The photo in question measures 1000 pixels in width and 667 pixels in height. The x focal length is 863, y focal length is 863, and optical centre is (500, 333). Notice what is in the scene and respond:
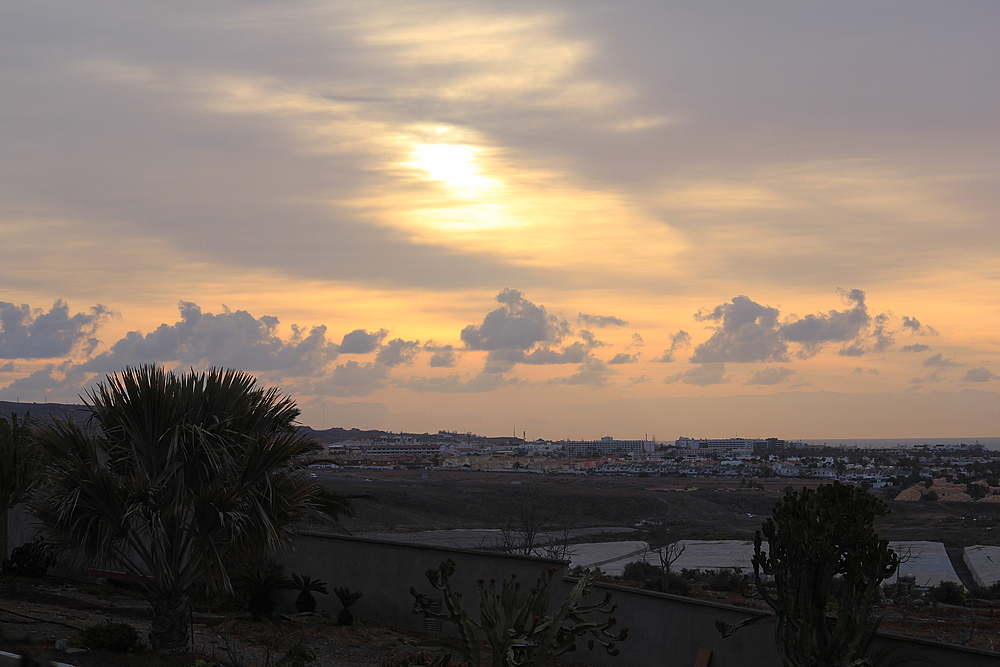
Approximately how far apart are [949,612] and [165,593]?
32.0m

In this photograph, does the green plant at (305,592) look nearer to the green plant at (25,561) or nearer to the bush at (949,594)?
the green plant at (25,561)

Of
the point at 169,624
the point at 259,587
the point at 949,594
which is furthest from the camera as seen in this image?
the point at 949,594

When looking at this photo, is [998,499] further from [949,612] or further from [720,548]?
[949,612]

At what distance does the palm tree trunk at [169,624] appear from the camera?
46.0 feet

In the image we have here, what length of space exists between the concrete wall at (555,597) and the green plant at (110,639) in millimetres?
6525

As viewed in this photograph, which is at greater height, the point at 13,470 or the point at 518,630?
the point at 13,470

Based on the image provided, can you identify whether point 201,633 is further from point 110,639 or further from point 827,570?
point 827,570

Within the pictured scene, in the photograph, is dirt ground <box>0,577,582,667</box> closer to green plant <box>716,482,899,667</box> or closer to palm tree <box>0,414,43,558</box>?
palm tree <box>0,414,43,558</box>

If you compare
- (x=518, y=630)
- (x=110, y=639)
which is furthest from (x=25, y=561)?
(x=518, y=630)

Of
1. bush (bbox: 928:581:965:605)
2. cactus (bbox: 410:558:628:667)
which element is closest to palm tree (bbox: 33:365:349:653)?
cactus (bbox: 410:558:628:667)

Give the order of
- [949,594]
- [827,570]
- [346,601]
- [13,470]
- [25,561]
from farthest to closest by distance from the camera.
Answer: [949,594]
[13,470]
[25,561]
[346,601]
[827,570]

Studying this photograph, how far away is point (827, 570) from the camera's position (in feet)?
39.7

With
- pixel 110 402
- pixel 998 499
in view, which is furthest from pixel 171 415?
pixel 998 499

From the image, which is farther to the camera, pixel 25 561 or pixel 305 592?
pixel 25 561
